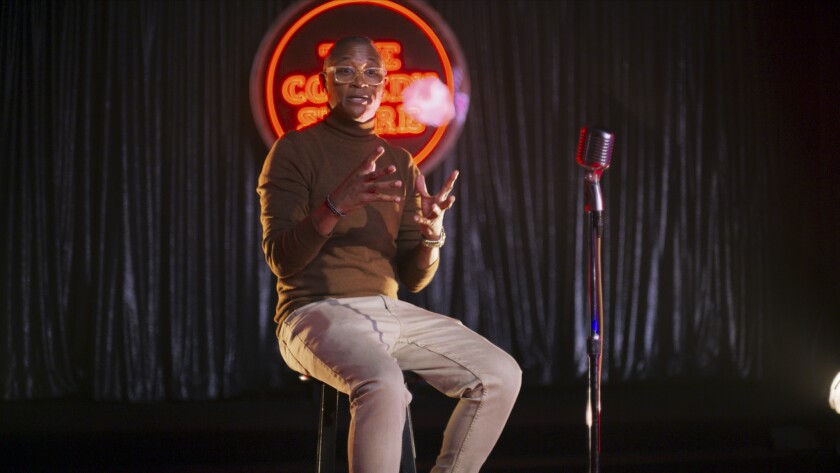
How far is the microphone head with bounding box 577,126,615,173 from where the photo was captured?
206 cm

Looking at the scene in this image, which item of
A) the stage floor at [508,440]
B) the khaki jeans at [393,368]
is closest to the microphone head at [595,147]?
the khaki jeans at [393,368]

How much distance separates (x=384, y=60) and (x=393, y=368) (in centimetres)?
268

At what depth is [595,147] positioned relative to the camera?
2.07 m

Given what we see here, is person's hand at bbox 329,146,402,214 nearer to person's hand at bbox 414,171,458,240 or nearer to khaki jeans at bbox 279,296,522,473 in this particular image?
person's hand at bbox 414,171,458,240

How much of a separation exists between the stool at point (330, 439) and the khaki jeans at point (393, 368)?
79 mm

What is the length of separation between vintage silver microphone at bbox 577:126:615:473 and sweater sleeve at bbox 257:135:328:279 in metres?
0.74

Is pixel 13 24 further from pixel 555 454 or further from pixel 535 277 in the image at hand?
pixel 555 454

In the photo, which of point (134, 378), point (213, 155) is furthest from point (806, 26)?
point (134, 378)

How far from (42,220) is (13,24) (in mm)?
1044

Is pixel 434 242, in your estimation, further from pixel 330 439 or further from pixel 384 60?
pixel 384 60

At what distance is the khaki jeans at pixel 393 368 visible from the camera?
6.23 feet

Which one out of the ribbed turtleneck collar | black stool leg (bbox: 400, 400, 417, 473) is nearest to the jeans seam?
black stool leg (bbox: 400, 400, 417, 473)

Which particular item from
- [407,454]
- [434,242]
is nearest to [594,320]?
[434,242]

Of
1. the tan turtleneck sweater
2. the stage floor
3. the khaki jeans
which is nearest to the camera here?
the khaki jeans
